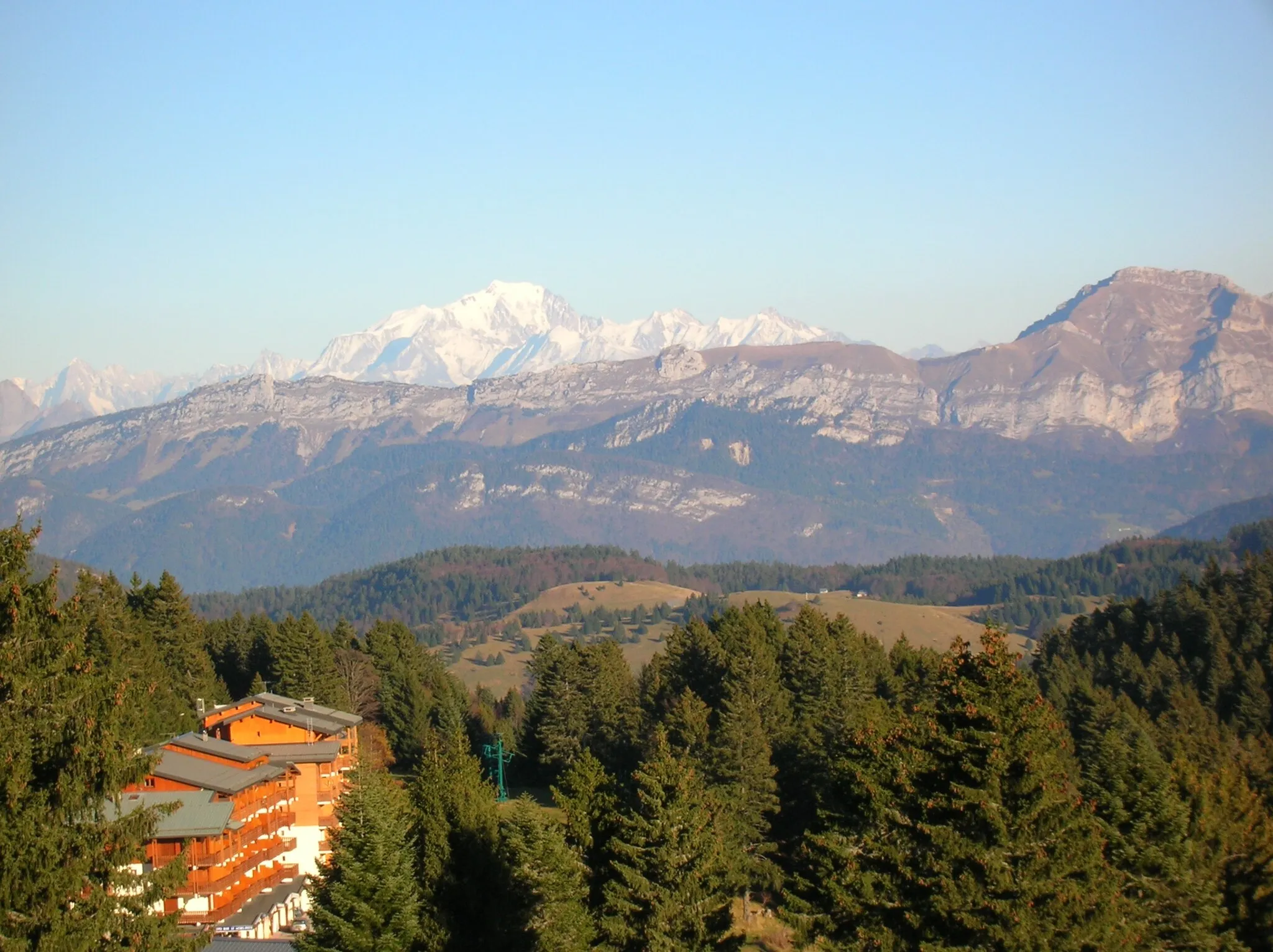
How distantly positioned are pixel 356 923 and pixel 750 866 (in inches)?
1141

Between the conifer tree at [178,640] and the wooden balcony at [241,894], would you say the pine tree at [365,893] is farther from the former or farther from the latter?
the conifer tree at [178,640]

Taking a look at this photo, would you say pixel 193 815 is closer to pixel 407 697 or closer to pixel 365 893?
pixel 365 893

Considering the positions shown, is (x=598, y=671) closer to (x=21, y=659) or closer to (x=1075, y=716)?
(x=1075, y=716)

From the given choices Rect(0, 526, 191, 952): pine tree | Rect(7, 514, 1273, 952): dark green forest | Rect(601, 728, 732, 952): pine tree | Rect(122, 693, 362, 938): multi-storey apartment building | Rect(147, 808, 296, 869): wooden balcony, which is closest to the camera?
Rect(0, 526, 191, 952): pine tree

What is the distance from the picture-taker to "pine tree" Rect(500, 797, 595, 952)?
4094cm

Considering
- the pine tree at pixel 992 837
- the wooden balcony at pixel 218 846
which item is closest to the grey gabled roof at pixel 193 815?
the wooden balcony at pixel 218 846

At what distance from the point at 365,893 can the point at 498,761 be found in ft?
190

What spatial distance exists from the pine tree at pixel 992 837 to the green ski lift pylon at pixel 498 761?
180 feet

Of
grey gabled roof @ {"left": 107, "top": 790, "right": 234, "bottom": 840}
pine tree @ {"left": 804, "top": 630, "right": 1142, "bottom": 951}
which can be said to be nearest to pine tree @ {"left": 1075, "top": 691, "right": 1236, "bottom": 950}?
pine tree @ {"left": 804, "top": 630, "right": 1142, "bottom": 951}

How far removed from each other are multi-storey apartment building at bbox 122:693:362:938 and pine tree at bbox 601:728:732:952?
48.5ft

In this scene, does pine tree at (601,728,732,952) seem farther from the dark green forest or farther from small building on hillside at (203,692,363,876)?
small building on hillside at (203,692,363,876)

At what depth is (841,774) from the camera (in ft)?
163

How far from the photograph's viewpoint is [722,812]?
192 ft

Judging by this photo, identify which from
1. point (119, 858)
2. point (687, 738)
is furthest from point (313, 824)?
point (119, 858)
